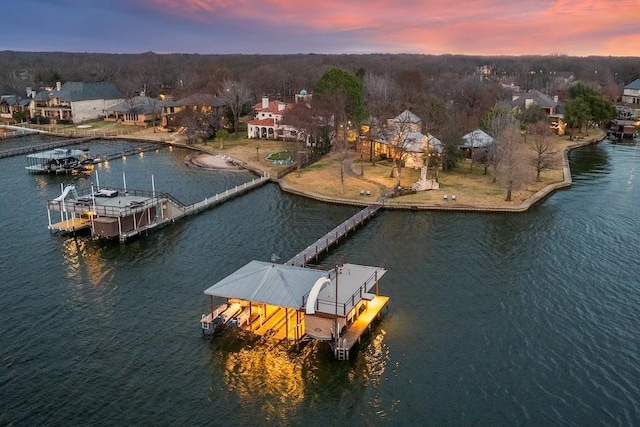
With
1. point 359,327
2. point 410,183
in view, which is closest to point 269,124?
point 410,183

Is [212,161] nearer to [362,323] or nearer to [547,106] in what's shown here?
[362,323]

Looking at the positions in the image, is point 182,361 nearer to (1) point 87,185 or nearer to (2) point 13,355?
(2) point 13,355

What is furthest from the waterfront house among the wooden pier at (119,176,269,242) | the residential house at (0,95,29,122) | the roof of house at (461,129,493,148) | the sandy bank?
the residential house at (0,95,29,122)

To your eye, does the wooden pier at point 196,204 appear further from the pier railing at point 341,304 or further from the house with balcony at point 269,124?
the house with balcony at point 269,124

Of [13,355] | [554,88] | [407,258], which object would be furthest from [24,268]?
[554,88]

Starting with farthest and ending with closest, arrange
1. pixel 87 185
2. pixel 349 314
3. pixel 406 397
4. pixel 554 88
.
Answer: pixel 554 88, pixel 87 185, pixel 349 314, pixel 406 397
